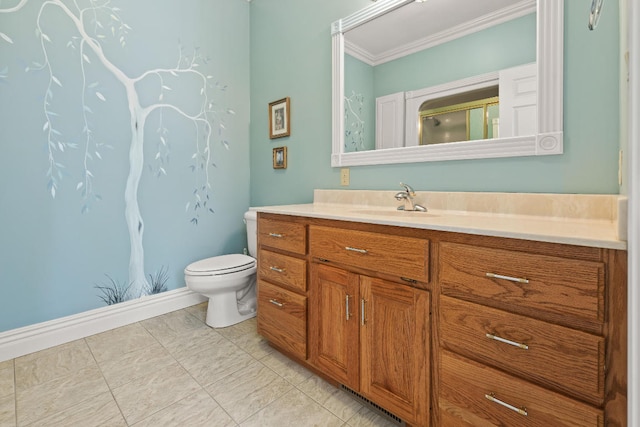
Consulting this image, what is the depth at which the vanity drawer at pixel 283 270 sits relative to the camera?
4.97 feet

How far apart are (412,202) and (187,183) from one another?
1773 millimetres

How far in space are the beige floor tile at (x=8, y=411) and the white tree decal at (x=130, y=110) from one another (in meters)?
0.86

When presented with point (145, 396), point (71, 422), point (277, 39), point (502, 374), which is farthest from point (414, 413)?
point (277, 39)

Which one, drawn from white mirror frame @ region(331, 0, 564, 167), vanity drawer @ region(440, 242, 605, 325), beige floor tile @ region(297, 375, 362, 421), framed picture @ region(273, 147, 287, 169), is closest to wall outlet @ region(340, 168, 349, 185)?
white mirror frame @ region(331, 0, 564, 167)

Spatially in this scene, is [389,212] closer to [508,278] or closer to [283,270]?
[283,270]

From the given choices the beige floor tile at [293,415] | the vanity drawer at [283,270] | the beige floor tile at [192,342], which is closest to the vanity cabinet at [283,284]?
the vanity drawer at [283,270]

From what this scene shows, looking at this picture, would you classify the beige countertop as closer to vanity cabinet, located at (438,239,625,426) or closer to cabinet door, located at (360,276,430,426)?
vanity cabinet, located at (438,239,625,426)

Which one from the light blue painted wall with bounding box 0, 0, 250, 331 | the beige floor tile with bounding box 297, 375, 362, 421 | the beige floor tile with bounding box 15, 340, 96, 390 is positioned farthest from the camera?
the light blue painted wall with bounding box 0, 0, 250, 331

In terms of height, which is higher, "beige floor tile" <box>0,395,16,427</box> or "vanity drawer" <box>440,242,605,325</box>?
"vanity drawer" <box>440,242,605,325</box>

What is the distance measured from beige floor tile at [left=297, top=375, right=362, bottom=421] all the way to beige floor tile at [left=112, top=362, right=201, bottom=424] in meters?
0.54

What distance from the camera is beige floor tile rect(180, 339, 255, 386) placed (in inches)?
61.6

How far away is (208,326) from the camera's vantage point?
6.95ft

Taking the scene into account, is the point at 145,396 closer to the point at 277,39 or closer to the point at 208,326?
the point at 208,326

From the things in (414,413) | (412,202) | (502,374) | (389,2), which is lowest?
(414,413)
